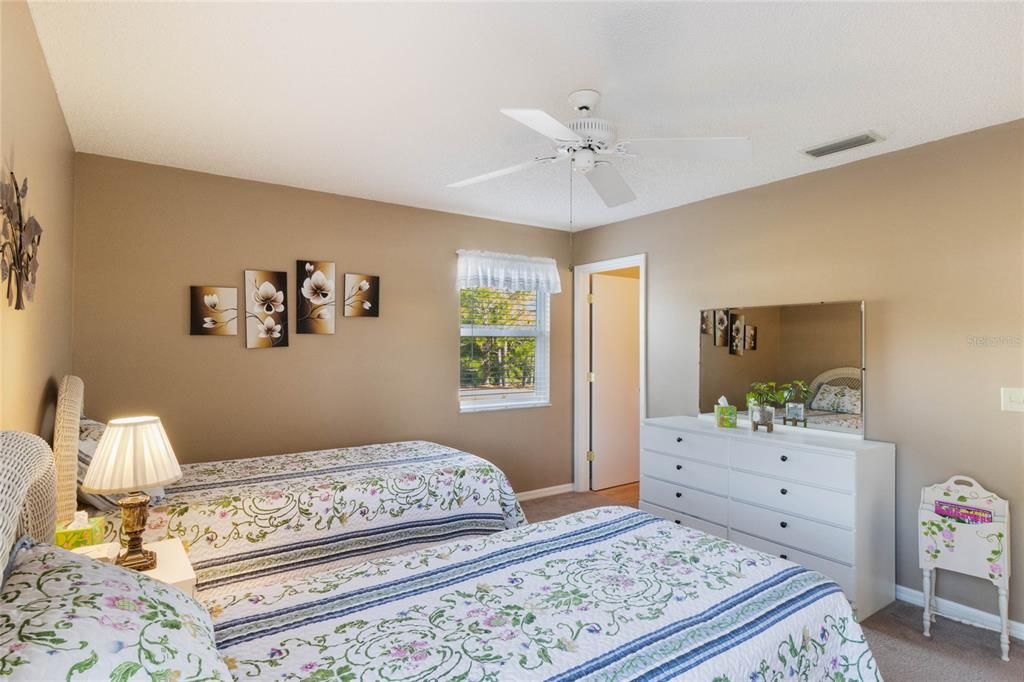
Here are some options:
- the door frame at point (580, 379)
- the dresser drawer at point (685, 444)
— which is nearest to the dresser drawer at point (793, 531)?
the dresser drawer at point (685, 444)

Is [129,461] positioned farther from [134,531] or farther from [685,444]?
[685,444]

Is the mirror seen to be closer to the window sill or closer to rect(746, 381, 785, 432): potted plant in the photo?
rect(746, 381, 785, 432): potted plant

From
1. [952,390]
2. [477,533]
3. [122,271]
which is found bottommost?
[477,533]

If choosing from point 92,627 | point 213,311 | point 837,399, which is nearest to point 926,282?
point 837,399

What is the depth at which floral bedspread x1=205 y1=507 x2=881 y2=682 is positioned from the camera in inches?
48.9

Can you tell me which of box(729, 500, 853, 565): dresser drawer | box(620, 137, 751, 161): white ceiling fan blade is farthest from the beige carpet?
box(620, 137, 751, 161): white ceiling fan blade

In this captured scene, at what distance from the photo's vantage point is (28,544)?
114 centimetres

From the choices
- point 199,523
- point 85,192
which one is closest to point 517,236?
point 85,192

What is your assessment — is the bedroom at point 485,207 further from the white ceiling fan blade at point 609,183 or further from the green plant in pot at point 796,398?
the white ceiling fan blade at point 609,183

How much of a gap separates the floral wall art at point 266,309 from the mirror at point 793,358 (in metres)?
2.96

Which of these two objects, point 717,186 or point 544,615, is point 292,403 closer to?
point 544,615

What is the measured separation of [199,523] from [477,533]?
4.48ft

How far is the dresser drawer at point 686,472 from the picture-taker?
342 cm

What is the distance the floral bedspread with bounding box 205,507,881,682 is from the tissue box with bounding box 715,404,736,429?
6.28 feet
